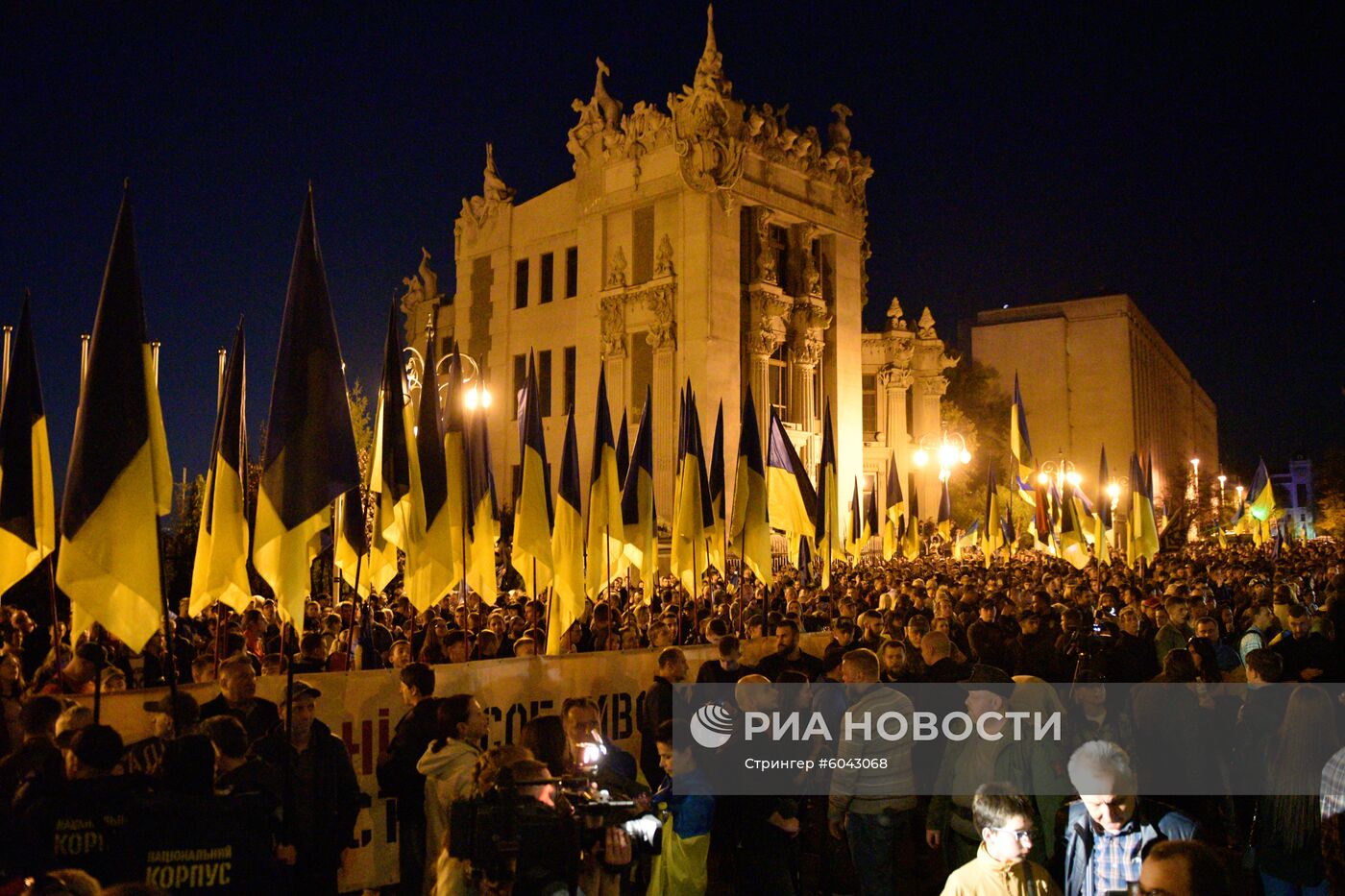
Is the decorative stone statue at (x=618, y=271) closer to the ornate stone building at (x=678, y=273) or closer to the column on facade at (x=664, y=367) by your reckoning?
the ornate stone building at (x=678, y=273)

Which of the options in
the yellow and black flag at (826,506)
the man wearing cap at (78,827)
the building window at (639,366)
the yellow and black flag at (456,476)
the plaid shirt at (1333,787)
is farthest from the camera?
the building window at (639,366)

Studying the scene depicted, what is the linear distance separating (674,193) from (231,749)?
31.7 meters

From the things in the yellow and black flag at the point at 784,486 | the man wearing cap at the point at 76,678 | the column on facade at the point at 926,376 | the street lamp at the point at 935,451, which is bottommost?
the man wearing cap at the point at 76,678

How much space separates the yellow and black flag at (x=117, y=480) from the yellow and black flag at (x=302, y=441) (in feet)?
2.32

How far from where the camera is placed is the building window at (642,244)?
3675 centimetres

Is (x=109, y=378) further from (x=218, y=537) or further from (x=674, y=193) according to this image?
(x=674, y=193)

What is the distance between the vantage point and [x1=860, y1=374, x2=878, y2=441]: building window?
47.7 meters

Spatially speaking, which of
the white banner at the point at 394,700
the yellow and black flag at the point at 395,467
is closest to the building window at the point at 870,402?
the yellow and black flag at the point at 395,467

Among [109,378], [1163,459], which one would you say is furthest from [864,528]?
[1163,459]

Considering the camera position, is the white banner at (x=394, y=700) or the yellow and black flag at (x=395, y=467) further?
the yellow and black flag at (x=395, y=467)

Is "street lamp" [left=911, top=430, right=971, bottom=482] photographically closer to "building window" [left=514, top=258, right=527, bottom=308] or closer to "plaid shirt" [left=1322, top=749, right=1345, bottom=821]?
"building window" [left=514, top=258, right=527, bottom=308]

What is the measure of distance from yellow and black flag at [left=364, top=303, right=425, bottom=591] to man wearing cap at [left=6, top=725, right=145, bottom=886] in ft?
17.2

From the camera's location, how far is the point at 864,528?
29875mm

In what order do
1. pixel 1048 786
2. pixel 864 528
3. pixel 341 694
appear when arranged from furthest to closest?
pixel 864 528 → pixel 341 694 → pixel 1048 786
